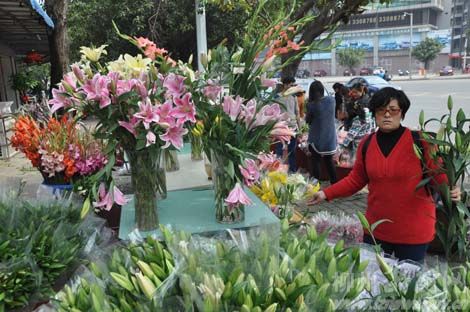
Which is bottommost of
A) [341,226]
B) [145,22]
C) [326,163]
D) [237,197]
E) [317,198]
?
[341,226]

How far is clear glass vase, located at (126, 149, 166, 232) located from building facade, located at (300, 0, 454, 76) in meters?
77.0

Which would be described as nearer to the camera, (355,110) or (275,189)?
(275,189)

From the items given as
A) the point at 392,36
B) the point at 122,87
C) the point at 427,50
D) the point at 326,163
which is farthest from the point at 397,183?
the point at 392,36

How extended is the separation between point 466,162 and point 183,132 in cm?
150

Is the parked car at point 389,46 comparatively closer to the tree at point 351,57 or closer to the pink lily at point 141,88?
the tree at point 351,57

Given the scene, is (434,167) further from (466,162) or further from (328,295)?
(328,295)

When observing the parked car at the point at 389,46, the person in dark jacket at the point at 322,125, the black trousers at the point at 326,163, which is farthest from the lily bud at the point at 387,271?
the parked car at the point at 389,46

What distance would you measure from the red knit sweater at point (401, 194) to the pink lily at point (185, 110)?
117 centimetres

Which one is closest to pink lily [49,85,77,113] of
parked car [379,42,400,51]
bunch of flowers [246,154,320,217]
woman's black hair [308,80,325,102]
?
bunch of flowers [246,154,320,217]

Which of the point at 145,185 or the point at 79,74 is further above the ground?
the point at 79,74

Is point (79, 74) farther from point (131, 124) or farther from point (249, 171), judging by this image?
point (249, 171)

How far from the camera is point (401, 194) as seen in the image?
2383 millimetres

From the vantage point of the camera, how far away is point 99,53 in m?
1.81

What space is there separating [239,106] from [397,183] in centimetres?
116
